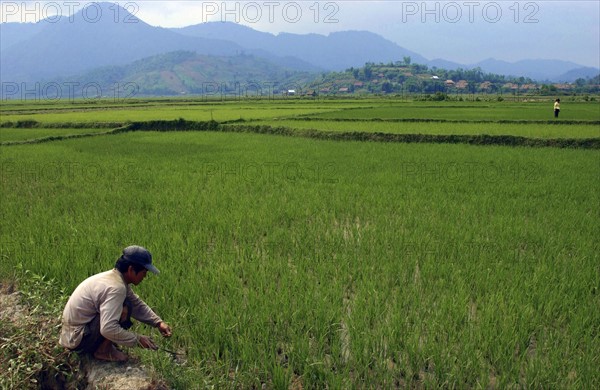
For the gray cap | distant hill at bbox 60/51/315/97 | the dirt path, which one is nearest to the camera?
the dirt path

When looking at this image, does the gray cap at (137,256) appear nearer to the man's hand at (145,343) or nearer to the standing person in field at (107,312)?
the standing person in field at (107,312)

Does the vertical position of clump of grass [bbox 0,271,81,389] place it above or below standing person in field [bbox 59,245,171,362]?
below

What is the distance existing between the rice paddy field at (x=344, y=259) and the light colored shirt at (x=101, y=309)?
1.03 feet

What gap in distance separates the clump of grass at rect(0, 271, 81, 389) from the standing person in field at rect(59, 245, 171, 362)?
0.20 meters

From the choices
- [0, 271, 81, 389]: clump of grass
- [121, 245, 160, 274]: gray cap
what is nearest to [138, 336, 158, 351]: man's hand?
[121, 245, 160, 274]: gray cap

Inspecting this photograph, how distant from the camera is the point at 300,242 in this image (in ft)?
14.3

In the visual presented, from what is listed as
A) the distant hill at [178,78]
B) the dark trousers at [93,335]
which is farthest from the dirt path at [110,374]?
the distant hill at [178,78]

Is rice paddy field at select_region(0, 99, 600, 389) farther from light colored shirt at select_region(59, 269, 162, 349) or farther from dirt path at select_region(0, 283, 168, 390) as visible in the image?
light colored shirt at select_region(59, 269, 162, 349)

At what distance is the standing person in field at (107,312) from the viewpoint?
238 cm

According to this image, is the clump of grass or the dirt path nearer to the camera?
the dirt path

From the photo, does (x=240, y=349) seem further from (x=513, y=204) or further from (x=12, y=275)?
(x=513, y=204)

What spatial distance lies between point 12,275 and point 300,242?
2.72 meters

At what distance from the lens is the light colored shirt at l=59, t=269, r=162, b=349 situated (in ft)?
7.77

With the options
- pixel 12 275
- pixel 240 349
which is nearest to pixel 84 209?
Result: pixel 12 275
